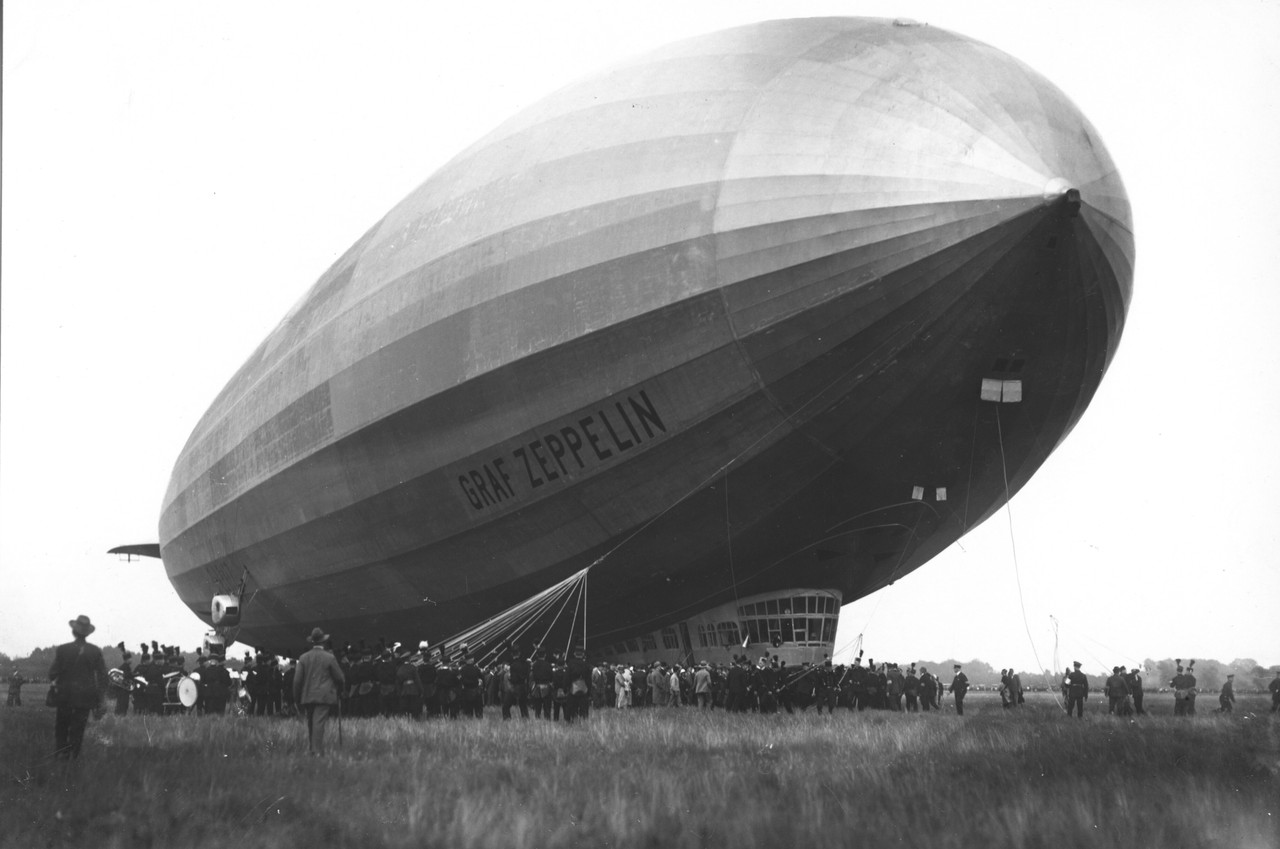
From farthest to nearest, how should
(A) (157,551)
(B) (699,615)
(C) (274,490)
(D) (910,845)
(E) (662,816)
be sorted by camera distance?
(A) (157,551) → (C) (274,490) → (B) (699,615) → (E) (662,816) → (D) (910,845)

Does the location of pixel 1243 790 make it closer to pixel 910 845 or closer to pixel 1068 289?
pixel 910 845

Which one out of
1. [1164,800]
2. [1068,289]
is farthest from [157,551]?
[1164,800]

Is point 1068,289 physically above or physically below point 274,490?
above

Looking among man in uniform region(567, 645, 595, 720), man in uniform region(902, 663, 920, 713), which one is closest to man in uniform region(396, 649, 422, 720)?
man in uniform region(567, 645, 595, 720)

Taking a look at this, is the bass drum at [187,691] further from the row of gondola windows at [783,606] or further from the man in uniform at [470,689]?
the row of gondola windows at [783,606]

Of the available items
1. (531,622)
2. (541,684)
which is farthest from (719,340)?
(531,622)

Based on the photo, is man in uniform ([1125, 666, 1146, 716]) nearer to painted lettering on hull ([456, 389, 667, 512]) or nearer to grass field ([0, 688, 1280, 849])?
grass field ([0, 688, 1280, 849])

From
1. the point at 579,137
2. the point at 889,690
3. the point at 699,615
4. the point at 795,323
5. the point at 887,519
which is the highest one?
the point at 579,137
